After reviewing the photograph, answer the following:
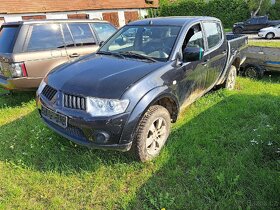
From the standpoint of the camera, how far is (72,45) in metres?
5.96

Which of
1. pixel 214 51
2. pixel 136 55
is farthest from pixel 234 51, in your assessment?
pixel 136 55

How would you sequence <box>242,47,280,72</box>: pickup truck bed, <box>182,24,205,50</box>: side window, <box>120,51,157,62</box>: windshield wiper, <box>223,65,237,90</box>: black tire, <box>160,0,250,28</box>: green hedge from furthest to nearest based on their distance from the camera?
1. <box>160,0,250,28</box>: green hedge
2. <box>242,47,280,72</box>: pickup truck bed
3. <box>223,65,237,90</box>: black tire
4. <box>182,24,205,50</box>: side window
5. <box>120,51,157,62</box>: windshield wiper

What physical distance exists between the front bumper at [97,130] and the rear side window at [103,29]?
4.02 meters

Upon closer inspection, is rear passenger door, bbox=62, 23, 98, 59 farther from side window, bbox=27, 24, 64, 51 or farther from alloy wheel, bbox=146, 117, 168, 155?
alloy wheel, bbox=146, 117, 168, 155

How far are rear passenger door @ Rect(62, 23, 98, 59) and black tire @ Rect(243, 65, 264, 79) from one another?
14.2 ft

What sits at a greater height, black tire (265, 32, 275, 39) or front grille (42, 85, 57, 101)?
front grille (42, 85, 57, 101)

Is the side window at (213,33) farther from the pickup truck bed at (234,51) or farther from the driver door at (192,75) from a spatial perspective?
the pickup truck bed at (234,51)

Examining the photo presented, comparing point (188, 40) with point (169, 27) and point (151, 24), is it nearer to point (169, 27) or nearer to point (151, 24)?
point (169, 27)

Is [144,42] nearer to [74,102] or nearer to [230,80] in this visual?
[74,102]

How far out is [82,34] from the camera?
6250 millimetres

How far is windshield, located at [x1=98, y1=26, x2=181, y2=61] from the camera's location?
3795 millimetres

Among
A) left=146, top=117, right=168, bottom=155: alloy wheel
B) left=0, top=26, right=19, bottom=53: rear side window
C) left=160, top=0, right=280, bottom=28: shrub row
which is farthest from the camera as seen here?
left=160, top=0, right=280, bottom=28: shrub row

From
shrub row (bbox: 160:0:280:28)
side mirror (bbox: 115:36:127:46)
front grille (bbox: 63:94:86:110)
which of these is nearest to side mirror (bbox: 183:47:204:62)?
side mirror (bbox: 115:36:127:46)

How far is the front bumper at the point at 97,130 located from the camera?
2.89 meters
